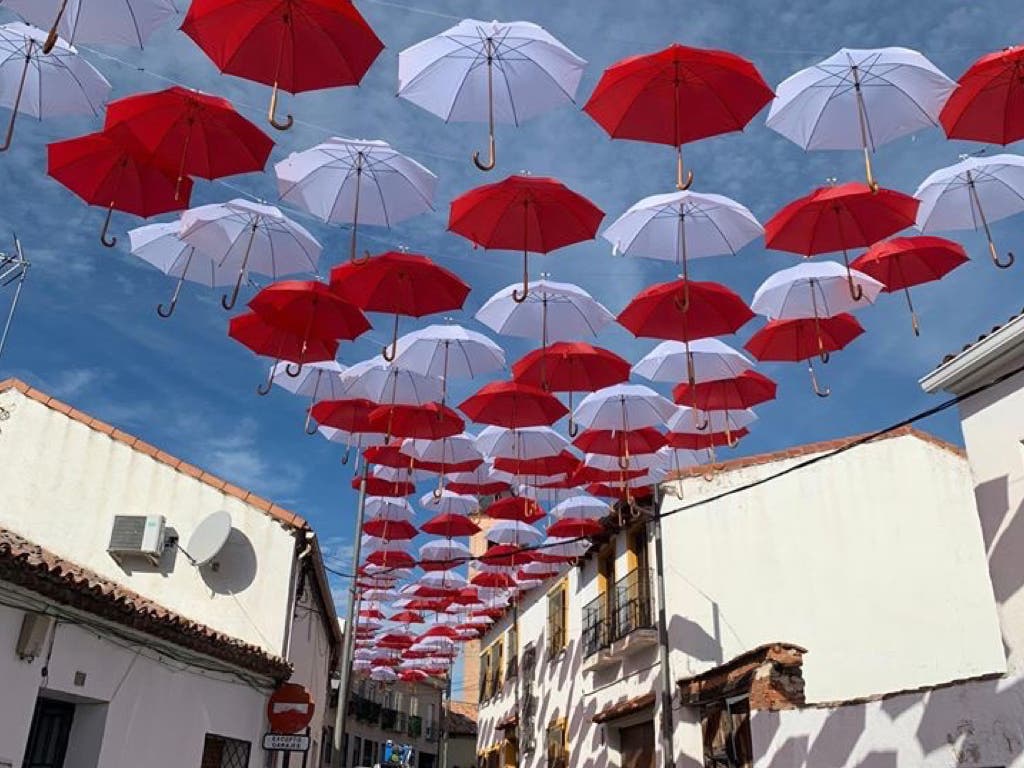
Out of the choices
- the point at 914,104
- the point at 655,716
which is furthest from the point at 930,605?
the point at 914,104

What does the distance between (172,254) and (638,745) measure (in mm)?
12489

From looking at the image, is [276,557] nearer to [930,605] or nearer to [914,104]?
[930,605]

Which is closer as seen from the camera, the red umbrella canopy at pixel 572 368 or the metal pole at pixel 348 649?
the red umbrella canopy at pixel 572 368

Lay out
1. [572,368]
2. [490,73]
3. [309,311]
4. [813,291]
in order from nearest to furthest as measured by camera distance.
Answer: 1. [490,73]
2. [309,311]
3. [813,291]
4. [572,368]

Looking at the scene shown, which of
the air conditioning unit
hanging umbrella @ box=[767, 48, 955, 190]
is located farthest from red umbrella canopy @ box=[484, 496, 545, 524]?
hanging umbrella @ box=[767, 48, 955, 190]

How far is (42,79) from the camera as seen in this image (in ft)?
25.9

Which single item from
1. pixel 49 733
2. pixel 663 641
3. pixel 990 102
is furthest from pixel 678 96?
pixel 663 641

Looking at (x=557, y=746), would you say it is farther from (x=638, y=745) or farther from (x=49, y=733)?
(x=49, y=733)

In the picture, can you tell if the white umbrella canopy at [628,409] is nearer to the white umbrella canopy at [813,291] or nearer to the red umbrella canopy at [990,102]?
the white umbrella canopy at [813,291]

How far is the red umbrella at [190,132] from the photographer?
24.8 ft

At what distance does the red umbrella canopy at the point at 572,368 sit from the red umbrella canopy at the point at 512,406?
516mm

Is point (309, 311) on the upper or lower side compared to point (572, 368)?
lower

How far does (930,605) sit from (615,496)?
17.5ft

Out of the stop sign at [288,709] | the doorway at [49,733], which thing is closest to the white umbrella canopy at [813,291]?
the doorway at [49,733]
